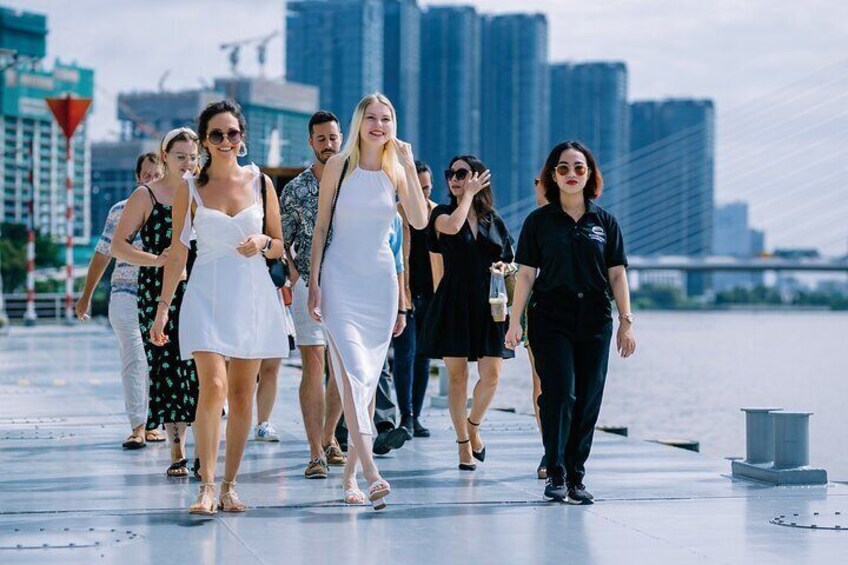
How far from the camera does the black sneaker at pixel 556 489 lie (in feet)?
21.8

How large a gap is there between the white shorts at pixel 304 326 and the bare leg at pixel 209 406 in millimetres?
1657

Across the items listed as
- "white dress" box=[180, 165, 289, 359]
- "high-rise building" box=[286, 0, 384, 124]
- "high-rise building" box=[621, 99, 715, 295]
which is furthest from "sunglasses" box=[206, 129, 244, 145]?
"high-rise building" box=[286, 0, 384, 124]

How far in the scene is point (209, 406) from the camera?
6.30m

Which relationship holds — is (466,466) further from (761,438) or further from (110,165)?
(110,165)

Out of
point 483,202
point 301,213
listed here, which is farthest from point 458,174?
point 301,213

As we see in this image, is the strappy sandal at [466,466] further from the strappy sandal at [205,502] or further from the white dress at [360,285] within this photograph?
the strappy sandal at [205,502]

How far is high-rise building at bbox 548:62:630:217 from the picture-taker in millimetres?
164625

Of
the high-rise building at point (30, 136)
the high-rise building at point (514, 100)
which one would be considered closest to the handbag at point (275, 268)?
the high-rise building at point (30, 136)

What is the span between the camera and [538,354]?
6789 mm

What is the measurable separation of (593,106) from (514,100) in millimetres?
10666

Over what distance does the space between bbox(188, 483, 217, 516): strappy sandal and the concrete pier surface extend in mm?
51

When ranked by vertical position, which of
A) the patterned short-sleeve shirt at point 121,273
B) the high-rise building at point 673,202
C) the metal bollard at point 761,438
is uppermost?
the high-rise building at point 673,202

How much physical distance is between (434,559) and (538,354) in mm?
1758

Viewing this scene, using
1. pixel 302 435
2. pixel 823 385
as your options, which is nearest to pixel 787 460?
pixel 302 435
